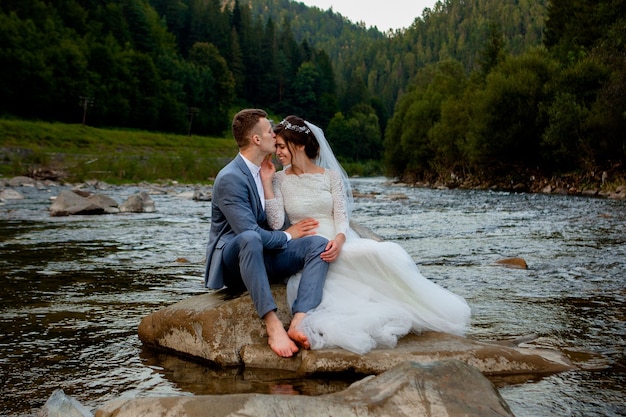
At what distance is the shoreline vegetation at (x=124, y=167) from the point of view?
3973cm

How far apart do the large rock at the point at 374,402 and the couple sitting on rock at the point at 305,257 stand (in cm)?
139

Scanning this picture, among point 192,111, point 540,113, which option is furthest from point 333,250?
point 192,111

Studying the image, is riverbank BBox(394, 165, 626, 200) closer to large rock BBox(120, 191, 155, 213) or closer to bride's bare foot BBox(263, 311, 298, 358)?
large rock BBox(120, 191, 155, 213)

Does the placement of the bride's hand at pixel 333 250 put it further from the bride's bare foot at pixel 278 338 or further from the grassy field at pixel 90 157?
the grassy field at pixel 90 157

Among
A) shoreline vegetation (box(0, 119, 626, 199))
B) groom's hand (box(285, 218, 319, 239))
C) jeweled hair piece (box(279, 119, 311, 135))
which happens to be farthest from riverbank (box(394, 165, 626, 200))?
groom's hand (box(285, 218, 319, 239))

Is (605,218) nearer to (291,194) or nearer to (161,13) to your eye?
(291,194)

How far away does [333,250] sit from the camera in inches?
232

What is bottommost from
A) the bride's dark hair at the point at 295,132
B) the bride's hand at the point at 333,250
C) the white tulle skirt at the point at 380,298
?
the white tulle skirt at the point at 380,298

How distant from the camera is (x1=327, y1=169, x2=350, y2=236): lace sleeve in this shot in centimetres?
648

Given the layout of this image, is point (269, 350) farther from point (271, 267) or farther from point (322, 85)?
point (322, 85)

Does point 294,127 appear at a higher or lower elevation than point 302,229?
higher

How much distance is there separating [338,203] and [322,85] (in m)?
164

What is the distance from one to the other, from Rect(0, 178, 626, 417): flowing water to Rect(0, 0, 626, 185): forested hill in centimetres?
2648

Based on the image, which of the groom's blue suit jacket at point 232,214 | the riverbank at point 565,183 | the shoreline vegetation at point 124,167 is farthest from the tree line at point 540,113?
the groom's blue suit jacket at point 232,214
